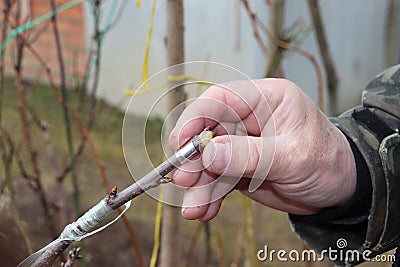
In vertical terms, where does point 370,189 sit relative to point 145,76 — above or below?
below

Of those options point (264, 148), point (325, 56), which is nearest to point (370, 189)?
point (264, 148)

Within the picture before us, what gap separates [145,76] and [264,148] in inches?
10.8

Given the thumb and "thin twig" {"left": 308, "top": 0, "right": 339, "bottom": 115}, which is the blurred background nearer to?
"thin twig" {"left": 308, "top": 0, "right": 339, "bottom": 115}

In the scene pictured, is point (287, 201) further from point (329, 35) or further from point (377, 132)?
point (329, 35)

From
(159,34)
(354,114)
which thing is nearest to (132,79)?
(159,34)

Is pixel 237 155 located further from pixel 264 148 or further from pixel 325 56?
pixel 325 56

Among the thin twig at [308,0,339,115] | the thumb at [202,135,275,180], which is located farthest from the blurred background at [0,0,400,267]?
the thumb at [202,135,275,180]

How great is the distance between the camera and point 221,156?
0.64 m

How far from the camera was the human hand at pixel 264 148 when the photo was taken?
0.67 m

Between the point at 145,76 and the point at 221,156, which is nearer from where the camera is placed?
the point at 221,156

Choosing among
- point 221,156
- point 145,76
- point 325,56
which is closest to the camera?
point 221,156

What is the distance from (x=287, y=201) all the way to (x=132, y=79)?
120 inches

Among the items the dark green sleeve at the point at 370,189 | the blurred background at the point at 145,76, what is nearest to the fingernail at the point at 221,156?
the blurred background at the point at 145,76

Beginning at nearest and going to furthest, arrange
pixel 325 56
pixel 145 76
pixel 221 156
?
A: pixel 221 156 → pixel 145 76 → pixel 325 56
